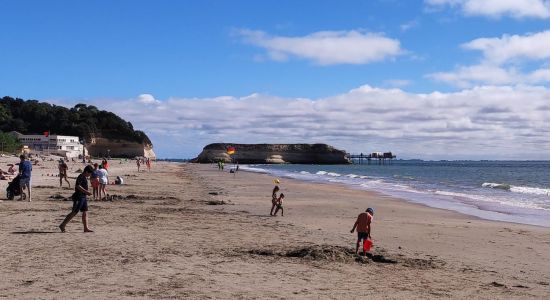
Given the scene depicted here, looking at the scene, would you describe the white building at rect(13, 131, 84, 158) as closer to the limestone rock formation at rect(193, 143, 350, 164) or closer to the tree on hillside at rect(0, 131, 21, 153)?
the tree on hillside at rect(0, 131, 21, 153)

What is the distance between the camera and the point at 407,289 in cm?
798

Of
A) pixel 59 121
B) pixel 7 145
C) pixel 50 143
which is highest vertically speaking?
pixel 59 121

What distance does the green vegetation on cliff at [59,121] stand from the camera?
12638 cm

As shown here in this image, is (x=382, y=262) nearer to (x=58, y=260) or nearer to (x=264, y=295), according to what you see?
(x=264, y=295)

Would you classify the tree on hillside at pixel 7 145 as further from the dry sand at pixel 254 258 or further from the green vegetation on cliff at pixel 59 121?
the dry sand at pixel 254 258

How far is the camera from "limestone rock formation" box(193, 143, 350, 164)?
547ft

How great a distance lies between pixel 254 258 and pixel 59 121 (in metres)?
131

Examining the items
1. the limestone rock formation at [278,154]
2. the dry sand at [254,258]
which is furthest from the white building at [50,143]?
the dry sand at [254,258]

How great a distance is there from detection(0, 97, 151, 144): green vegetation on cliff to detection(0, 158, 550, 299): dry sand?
11942 centimetres

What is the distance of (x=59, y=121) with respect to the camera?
130 metres

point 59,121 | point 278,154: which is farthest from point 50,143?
point 278,154

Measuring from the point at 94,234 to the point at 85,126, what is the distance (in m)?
125

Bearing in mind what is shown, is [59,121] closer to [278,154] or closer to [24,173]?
[278,154]

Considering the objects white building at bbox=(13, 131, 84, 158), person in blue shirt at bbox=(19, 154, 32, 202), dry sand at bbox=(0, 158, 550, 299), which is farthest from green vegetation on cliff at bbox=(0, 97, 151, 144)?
dry sand at bbox=(0, 158, 550, 299)
